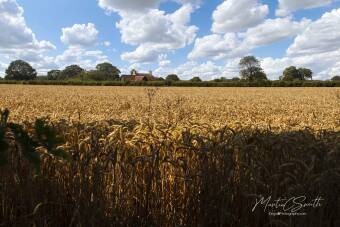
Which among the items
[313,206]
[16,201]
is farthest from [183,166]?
[16,201]

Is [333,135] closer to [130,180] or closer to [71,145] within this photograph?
[130,180]

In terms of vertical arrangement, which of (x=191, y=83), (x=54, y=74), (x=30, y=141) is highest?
(x=30, y=141)

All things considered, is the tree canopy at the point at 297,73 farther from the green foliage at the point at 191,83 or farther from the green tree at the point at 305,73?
the green foliage at the point at 191,83

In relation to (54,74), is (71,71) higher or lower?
higher

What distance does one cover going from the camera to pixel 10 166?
12.8 ft

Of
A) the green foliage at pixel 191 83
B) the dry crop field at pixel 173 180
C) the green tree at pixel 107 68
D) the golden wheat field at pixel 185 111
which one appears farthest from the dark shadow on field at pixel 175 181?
the green tree at pixel 107 68

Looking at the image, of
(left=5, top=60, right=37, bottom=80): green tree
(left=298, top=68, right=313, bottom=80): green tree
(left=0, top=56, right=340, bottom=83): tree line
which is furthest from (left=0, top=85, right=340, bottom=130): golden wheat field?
(left=298, top=68, right=313, bottom=80): green tree

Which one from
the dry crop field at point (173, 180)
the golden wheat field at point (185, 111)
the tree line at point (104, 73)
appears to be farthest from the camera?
the tree line at point (104, 73)

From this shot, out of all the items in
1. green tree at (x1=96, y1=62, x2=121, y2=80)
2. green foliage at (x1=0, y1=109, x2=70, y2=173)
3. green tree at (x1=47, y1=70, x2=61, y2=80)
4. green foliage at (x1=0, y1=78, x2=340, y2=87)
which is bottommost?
green tree at (x1=47, y1=70, x2=61, y2=80)

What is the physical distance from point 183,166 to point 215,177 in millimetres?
301

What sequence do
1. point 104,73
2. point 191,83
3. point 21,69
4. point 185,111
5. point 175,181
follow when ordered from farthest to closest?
1. point 104,73
2. point 21,69
3. point 191,83
4. point 185,111
5. point 175,181

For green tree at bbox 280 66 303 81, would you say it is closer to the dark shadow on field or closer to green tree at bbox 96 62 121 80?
green tree at bbox 96 62 121 80

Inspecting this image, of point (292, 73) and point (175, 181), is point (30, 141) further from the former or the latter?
point (292, 73)

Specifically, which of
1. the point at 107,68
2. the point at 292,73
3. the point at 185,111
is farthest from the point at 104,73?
the point at 185,111
